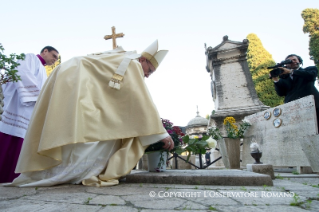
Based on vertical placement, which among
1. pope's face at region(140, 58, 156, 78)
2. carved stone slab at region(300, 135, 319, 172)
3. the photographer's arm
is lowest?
carved stone slab at region(300, 135, 319, 172)

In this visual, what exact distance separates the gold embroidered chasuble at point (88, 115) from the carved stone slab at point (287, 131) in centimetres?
283

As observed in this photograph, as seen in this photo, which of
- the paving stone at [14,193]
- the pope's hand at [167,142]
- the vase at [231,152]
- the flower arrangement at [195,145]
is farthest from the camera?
the vase at [231,152]

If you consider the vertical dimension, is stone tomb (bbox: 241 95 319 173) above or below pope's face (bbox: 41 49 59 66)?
below

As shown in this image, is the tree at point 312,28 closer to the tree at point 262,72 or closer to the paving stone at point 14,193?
the tree at point 262,72

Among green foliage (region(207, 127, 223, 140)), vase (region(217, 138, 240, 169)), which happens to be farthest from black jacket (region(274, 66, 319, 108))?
green foliage (region(207, 127, 223, 140))

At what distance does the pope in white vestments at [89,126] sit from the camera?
210 cm

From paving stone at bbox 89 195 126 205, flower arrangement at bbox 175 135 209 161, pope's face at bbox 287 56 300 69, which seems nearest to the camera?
paving stone at bbox 89 195 126 205

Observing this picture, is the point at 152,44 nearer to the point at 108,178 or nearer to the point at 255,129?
the point at 108,178

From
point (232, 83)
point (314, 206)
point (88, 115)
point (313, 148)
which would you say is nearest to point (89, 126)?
point (88, 115)

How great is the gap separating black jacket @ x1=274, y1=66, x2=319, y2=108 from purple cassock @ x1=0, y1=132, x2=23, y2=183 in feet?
15.3

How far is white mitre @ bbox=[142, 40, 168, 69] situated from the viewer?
2957 mm

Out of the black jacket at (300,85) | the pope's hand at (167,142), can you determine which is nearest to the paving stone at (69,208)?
the pope's hand at (167,142)

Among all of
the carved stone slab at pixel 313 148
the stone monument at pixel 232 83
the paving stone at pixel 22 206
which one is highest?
the stone monument at pixel 232 83

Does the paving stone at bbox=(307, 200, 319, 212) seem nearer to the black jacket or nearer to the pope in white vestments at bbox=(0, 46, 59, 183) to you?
the black jacket
